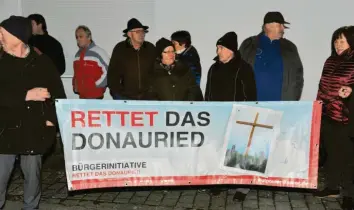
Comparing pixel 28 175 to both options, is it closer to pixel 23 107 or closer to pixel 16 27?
pixel 23 107

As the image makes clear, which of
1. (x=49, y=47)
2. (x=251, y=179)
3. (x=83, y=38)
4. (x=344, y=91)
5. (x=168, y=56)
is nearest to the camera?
(x=344, y=91)

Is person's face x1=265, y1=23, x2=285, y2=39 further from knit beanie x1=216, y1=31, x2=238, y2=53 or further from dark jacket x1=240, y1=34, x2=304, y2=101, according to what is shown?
knit beanie x1=216, y1=31, x2=238, y2=53

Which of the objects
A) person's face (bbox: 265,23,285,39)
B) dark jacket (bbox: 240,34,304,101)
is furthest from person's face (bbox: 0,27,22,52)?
person's face (bbox: 265,23,285,39)

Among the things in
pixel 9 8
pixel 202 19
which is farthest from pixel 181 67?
pixel 9 8

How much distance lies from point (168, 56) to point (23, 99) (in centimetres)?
190

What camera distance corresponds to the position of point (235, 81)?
5.27 metres

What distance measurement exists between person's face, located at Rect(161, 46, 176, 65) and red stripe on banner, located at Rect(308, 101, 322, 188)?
178 centimetres

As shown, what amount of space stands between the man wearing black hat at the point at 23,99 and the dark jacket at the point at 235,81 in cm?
196

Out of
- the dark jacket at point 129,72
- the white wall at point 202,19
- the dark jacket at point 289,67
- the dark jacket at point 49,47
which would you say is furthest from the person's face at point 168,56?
the white wall at point 202,19

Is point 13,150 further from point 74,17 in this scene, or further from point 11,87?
point 74,17

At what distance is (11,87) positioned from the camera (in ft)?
13.9

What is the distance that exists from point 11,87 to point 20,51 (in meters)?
0.36

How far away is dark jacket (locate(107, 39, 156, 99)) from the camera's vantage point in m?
6.34

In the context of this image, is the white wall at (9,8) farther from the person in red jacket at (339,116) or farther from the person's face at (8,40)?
the person in red jacket at (339,116)
